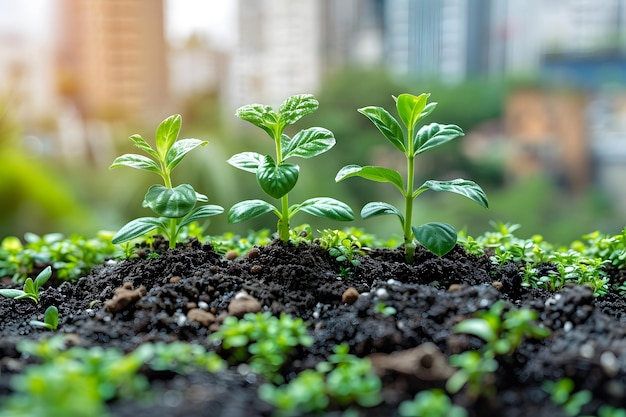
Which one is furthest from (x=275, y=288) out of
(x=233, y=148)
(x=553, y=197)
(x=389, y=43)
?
(x=553, y=197)

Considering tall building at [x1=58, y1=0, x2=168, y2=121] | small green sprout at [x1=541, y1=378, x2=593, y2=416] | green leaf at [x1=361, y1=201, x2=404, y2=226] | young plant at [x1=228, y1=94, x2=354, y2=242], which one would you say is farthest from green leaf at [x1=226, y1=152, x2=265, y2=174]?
tall building at [x1=58, y1=0, x2=168, y2=121]

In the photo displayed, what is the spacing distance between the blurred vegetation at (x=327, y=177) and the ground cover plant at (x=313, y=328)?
1305 mm

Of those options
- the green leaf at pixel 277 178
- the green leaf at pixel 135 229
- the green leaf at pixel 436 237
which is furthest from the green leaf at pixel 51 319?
the green leaf at pixel 436 237

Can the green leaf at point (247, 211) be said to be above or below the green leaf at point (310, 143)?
below

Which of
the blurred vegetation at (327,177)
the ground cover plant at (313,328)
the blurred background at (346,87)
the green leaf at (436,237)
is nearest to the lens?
the ground cover plant at (313,328)

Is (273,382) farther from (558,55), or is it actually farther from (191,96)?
(558,55)

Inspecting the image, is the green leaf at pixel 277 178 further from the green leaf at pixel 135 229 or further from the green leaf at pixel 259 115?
the green leaf at pixel 135 229

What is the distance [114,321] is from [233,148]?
196 centimetres

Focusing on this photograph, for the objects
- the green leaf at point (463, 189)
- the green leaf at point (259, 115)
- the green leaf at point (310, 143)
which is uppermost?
the green leaf at point (259, 115)

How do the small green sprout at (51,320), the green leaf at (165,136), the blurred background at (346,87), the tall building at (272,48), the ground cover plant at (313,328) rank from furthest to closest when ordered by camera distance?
the tall building at (272,48) → the blurred background at (346,87) → the green leaf at (165,136) → the small green sprout at (51,320) → the ground cover plant at (313,328)

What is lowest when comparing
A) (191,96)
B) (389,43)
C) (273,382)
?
(273,382)

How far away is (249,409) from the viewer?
71cm

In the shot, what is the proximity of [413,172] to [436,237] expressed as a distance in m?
0.14

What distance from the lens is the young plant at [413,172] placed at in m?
1.16
